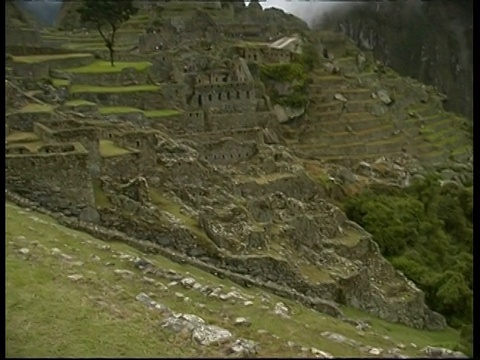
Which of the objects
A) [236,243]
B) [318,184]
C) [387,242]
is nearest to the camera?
[236,243]

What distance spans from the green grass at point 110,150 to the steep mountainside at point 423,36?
5.06m

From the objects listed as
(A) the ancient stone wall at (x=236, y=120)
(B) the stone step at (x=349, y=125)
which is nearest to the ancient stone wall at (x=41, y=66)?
(A) the ancient stone wall at (x=236, y=120)

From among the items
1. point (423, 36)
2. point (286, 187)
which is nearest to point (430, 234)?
point (286, 187)

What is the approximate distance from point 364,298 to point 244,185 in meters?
4.80

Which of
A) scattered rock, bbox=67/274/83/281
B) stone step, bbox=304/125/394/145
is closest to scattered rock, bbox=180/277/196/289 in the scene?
scattered rock, bbox=67/274/83/281

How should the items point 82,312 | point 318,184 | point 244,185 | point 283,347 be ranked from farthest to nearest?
point 318,184
point 244,185
point 82,312
point 283,347

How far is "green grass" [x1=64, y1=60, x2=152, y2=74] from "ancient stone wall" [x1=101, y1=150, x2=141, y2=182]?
10.8 meters

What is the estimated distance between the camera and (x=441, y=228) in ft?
65.7

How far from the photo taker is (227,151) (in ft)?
60.8

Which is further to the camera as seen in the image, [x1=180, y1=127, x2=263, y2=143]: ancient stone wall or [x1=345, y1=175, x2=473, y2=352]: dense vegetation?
[x1=180, y1=127, x2=263, y2=143]: ancient stone wall

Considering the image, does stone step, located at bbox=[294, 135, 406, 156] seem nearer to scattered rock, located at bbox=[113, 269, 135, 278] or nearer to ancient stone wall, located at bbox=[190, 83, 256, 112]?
ancient stone wall, located at bbox=[190, 83, 256, 112]

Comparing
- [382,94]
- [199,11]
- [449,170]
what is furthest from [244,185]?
[382,94]

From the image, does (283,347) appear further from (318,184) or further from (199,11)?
(199,11)

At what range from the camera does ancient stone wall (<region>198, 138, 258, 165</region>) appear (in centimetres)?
1828
